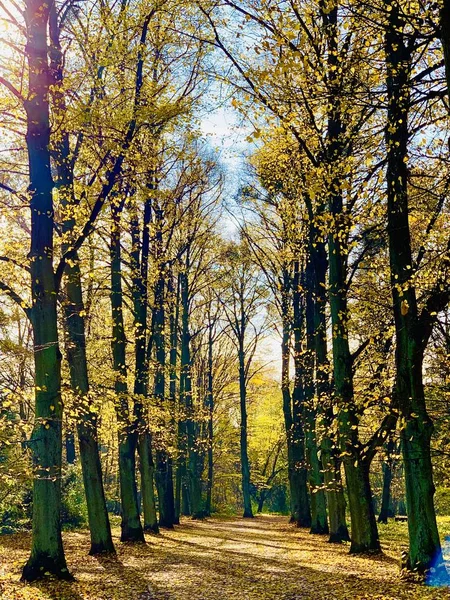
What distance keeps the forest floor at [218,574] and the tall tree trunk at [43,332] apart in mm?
570

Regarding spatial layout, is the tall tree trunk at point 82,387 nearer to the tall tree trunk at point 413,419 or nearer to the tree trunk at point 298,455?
the tall tree trunk at point 413,419

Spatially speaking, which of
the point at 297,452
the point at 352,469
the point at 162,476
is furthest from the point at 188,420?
the point at 352,469

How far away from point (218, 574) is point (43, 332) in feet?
17.2

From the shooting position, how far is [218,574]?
9.13 metres

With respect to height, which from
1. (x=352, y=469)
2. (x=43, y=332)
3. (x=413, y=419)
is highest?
(x=43, y=332)

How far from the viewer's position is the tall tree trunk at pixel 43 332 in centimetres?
736

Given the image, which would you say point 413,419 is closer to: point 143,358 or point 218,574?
point 218,574

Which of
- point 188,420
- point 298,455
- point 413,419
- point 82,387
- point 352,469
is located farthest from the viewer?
point 188,420

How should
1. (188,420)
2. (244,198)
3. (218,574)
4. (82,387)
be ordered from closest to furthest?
(218,574) → (82,387) → (244,198) → (188,420)

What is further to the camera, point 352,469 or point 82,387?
point 82,387

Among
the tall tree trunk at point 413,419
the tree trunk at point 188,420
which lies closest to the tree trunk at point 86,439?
the tall tree trunk at point 413,419

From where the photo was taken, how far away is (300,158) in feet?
36.8

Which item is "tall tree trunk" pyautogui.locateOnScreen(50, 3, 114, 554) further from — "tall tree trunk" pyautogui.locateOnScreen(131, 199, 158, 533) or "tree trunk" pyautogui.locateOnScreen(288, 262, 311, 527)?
"tree trunk" pyautogui.locateOnScreen(288, 262, 311, 527)

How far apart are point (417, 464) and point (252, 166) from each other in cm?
1292
